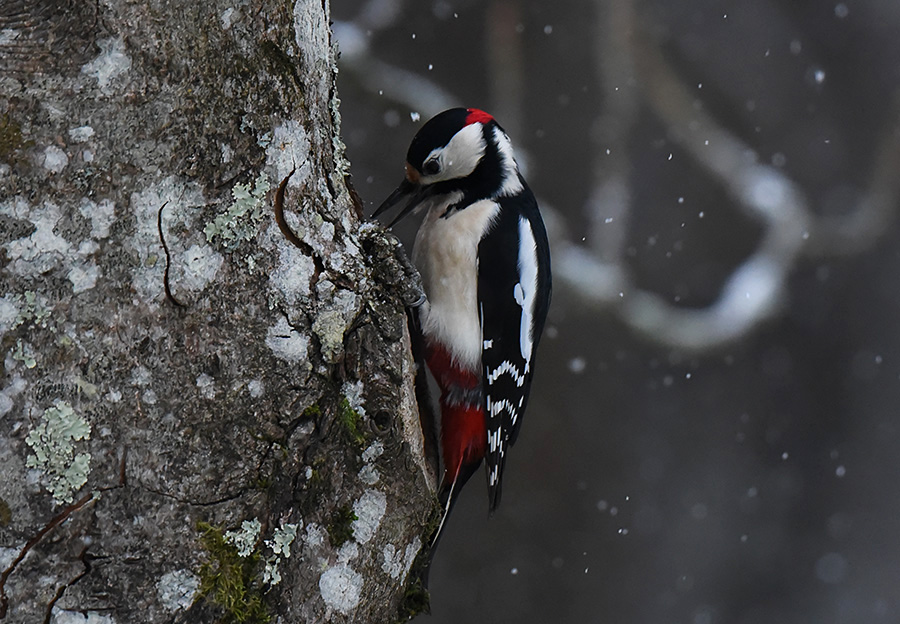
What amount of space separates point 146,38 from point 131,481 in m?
0.65

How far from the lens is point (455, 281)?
2.11 metres

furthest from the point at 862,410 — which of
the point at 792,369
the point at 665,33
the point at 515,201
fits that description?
the point at 515,201

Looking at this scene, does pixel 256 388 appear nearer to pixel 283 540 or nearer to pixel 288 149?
pixel 283 540

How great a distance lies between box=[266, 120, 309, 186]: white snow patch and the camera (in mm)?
1464

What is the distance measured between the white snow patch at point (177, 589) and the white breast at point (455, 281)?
2.83 ft

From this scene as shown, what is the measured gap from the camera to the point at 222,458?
1.38 meters

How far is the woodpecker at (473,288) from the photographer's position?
208 cm

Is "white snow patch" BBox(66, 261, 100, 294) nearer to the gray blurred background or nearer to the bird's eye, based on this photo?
the bird's eye

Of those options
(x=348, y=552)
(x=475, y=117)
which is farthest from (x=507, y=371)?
(x=348, y=552)

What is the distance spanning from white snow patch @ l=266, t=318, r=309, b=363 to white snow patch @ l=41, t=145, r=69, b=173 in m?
0.38

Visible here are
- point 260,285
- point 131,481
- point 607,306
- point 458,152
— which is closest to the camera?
point 131,481

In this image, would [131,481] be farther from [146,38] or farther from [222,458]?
[146,38]

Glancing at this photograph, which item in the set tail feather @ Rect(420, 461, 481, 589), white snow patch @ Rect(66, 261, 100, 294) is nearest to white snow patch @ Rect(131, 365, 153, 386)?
white snow patch @ Rect(66, 261, 100, 294)

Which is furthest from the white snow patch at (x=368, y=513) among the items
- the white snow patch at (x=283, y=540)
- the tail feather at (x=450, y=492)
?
the tail feather at (x=450, y=492)
